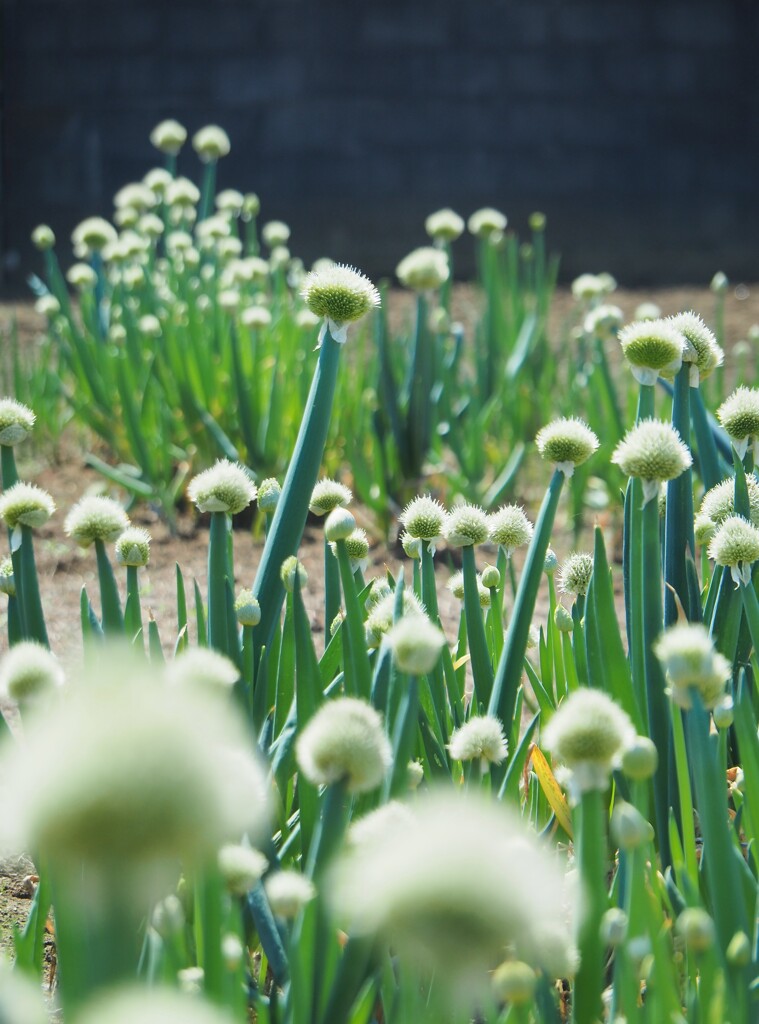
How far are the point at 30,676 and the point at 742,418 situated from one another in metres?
0.86

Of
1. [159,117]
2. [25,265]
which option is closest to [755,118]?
[159,117]

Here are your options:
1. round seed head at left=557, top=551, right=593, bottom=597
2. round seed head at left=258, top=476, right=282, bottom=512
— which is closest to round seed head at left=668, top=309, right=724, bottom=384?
round seed head at left=557, top=551, right=593, bottom=597

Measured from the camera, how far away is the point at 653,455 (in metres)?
1.15

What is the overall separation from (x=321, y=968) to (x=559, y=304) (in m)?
6.18

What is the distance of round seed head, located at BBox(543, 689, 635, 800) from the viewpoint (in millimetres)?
880

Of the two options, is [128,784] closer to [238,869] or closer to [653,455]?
[238,869]

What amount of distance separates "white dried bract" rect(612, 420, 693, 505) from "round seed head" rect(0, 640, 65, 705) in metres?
0.53

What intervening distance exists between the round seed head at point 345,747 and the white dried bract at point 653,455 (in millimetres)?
408

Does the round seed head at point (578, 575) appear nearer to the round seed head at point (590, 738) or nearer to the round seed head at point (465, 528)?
the round seed head at point (465, 528)

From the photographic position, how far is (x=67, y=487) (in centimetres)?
398

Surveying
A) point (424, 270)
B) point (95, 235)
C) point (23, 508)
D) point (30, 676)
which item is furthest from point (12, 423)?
point (95, 235)

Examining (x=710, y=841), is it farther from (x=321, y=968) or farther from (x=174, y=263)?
(x=174, y=263)

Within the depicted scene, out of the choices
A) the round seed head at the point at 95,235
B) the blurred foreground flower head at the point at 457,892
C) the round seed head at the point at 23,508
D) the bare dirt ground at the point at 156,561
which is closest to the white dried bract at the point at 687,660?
the blurred foreground flower head at the point at 457,892

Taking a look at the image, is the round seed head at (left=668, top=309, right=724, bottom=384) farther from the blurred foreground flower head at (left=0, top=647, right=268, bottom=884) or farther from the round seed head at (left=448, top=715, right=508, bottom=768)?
the blurred foreground flower head at (left=0, top=647, right=268, bottom=884)
